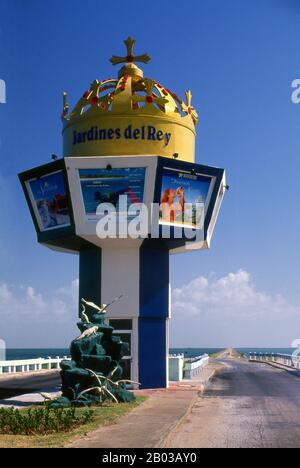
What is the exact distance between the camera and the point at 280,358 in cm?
6944

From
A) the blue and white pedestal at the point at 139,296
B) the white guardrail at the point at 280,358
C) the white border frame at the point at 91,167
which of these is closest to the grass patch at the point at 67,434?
the blue and white pedestal at the point at 139,296

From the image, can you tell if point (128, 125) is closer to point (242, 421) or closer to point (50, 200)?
point (50, 200)

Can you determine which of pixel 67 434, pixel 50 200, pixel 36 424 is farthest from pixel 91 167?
pixel 67 434

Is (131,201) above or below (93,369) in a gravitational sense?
above

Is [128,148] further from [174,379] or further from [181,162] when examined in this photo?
[174,379]

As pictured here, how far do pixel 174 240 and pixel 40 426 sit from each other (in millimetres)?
14680

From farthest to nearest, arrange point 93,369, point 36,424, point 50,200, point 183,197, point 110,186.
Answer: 1. point 50,200
2. point 183,197
3. point 110,186
4. point 93,369
5. point 36,424

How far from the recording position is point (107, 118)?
2920cm

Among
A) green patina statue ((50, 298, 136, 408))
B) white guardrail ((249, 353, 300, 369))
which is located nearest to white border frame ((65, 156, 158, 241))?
green patina statue ((50, 298, 136, 408))

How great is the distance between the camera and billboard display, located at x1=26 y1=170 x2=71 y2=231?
2884 cm

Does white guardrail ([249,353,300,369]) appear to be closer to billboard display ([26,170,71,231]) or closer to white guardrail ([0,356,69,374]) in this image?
white guardrail ([0,356,69,374])

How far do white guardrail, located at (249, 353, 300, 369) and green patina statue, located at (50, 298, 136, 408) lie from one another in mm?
35298

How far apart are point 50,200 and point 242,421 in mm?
15540
